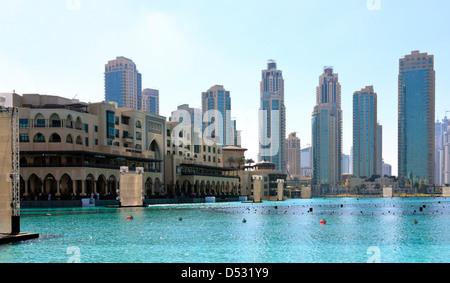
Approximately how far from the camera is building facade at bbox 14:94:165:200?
9669 centimetres

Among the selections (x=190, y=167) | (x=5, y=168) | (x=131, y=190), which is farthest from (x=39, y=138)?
(x=5, y=168)

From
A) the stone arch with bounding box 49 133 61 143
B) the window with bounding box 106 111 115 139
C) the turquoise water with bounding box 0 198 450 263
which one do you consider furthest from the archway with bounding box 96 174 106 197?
the turquoise water with bounding box 0 198 450 263

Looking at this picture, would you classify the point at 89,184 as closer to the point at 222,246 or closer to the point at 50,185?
the point at 50,185

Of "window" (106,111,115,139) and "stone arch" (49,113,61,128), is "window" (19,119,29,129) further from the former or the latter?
Result: "window" (106,111,115,139)

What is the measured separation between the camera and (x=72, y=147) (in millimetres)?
100062

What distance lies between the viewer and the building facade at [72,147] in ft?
317

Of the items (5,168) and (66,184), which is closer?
(5,168)

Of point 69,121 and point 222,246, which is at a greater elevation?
point 69,121

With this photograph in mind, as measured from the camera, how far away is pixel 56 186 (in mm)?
101062

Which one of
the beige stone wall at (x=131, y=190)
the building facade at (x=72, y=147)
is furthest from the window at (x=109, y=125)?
the beige stone wall at (x=131, y=190)
